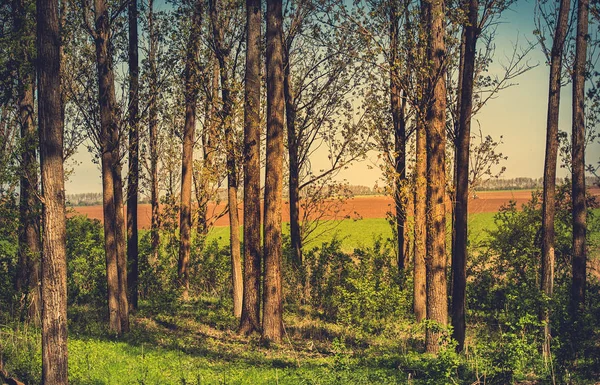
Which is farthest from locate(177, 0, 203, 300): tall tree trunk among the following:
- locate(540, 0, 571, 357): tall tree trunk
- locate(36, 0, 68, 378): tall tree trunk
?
locate(540, 0, 571, 357): tall tree trunk

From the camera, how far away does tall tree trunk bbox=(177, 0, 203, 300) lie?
69.9 ft

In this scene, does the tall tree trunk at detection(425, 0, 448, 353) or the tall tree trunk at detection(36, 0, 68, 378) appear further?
the tall tree trunk at detection(425, 0, 448, 353)

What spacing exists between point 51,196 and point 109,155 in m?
6.48

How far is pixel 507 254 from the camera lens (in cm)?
2297

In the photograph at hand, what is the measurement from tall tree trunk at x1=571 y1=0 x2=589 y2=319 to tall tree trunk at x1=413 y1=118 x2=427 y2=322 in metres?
4.34

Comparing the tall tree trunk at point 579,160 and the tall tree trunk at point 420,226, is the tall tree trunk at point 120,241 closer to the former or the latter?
the tall tree trunk at point 420,226

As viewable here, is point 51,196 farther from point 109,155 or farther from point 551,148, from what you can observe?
point 551,148

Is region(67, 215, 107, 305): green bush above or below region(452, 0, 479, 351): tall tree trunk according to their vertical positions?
below

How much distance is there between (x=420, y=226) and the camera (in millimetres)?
17469

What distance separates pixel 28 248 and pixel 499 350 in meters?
12.9

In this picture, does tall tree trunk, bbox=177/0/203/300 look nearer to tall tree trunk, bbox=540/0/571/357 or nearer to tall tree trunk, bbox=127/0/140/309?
tall tree trunk, bbox=127/0/140/309

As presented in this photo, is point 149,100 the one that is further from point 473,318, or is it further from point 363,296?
point 473,318

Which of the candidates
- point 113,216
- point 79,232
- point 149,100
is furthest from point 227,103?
point 79,232

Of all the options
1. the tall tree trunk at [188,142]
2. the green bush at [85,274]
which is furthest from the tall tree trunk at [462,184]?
the green bush at [85,274]
